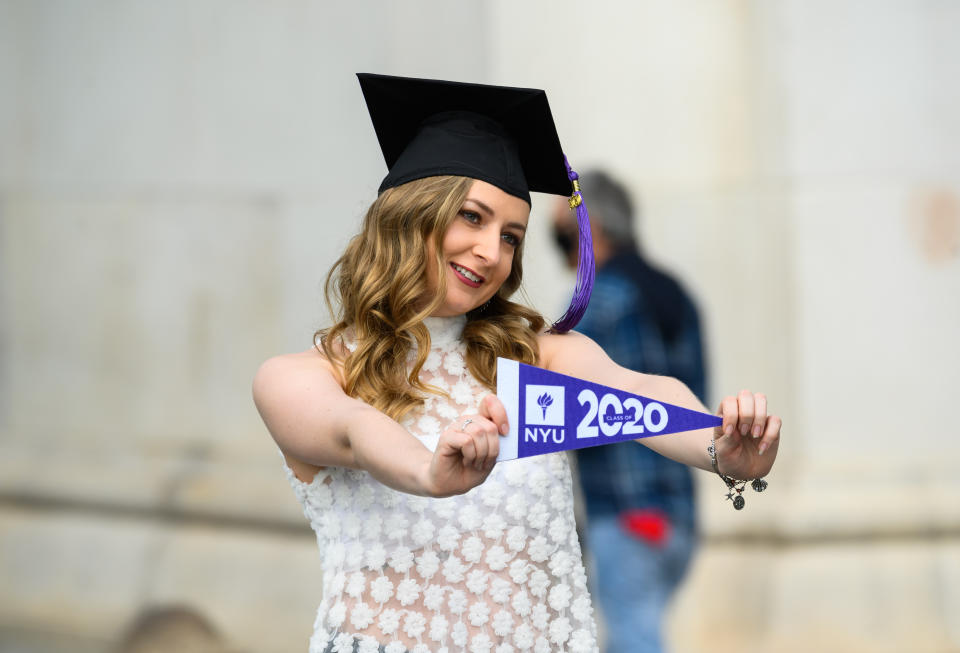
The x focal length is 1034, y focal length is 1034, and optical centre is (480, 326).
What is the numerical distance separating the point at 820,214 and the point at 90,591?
374cm

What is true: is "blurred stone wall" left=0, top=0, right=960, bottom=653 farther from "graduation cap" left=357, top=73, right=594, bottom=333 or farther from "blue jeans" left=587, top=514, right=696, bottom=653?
"graduation cap" left=357, top=73, right=594, bottom=333

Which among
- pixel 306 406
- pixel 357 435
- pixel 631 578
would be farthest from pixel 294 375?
pixel 631 578

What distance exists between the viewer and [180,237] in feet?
16.3

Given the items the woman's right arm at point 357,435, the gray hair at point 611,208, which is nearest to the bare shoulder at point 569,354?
the woman's right arm at point 357,435

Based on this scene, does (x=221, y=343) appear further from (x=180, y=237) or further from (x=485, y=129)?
(x=485, y=129)

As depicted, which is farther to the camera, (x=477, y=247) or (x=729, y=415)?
(x=477, y=247)

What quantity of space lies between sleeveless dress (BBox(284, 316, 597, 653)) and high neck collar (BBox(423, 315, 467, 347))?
0.39 ft

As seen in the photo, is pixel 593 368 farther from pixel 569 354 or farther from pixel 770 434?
pixel 770 434

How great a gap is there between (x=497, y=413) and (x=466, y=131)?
639 millimetres

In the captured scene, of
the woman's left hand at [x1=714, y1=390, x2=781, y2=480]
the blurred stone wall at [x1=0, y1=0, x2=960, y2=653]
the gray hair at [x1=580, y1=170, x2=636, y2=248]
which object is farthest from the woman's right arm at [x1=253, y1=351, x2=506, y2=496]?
the blurred stone wall at [x1=0, y1=0, x2=960, y2=653]

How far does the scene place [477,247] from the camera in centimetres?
176

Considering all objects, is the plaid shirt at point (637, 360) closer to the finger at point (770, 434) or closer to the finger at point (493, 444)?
the finger at point (770, 434)

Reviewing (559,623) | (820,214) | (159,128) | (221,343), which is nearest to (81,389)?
(221,343)

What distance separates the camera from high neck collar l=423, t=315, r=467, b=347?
6.13 feet
